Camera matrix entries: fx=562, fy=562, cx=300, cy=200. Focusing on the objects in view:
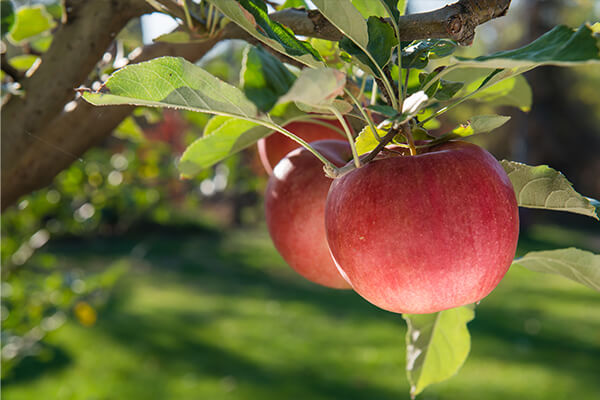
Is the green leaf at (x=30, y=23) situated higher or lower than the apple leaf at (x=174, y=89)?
lower

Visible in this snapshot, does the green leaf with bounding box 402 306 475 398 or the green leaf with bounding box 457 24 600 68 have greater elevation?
the green leaf with bounding box 457 24 600 68

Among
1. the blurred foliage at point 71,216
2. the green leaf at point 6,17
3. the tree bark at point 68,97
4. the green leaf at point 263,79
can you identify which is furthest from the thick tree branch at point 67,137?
the blurred foliage at point 71,216

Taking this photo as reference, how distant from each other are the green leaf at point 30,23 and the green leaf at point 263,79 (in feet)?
2.19

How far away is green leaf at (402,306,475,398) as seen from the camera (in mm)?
617

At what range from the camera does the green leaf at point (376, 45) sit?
0.44m

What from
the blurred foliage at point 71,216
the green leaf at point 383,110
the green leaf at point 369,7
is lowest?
the blurred foliage at point 71,216

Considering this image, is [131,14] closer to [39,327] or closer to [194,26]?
[194,26]

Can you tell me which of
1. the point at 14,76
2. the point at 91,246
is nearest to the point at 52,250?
the point at 91,246

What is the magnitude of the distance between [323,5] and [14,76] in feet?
1.62

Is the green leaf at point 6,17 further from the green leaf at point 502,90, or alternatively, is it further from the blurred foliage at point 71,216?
the blurred foliage at point 71,216

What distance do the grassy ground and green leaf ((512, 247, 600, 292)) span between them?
102 inches

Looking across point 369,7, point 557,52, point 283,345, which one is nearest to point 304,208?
point 369,7

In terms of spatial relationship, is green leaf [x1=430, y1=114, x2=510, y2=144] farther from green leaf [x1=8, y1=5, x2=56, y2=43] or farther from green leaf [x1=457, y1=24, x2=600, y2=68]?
green leaf [x1=8, y1=5, x2=56, y2=43]

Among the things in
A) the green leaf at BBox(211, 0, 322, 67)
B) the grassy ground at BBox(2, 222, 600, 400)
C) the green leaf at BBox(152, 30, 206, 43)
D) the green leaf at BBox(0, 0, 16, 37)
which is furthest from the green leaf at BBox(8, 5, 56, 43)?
the grassy ground at BBox(2, 222, 600, 400)
